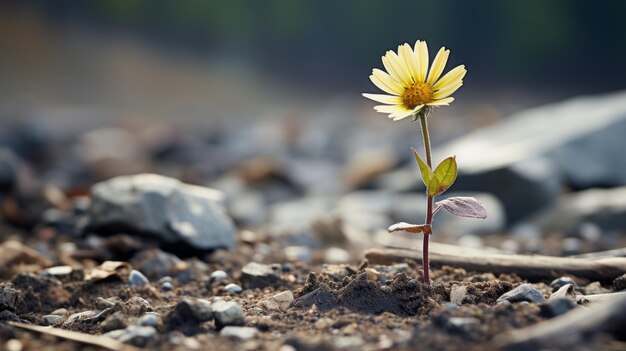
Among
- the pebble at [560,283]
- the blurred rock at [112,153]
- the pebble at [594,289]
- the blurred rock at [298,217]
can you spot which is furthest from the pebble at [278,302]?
the blurred rock at [112,153]

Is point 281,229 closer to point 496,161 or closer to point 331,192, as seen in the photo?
point 496,161

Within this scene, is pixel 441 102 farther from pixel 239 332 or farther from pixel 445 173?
pixel 239 332

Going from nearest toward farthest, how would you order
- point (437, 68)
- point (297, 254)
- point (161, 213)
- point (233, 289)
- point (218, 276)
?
1. point (437, 68)
2. point (233, 289)
3. point (218, 276)
4. point (161, 213)
5. point (297, 254)

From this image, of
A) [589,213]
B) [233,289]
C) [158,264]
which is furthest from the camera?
[589,213]

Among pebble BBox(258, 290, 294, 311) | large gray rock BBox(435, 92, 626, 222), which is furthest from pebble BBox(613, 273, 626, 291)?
large gray rock BBox(435, 92, 626, 222)

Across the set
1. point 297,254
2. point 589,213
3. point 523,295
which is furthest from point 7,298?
point 589,213

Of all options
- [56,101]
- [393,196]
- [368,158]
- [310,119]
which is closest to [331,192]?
[368,158]

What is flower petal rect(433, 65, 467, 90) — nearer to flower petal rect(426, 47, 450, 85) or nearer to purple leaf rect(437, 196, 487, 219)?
flower petal rect(426, 47, 450, 85)
